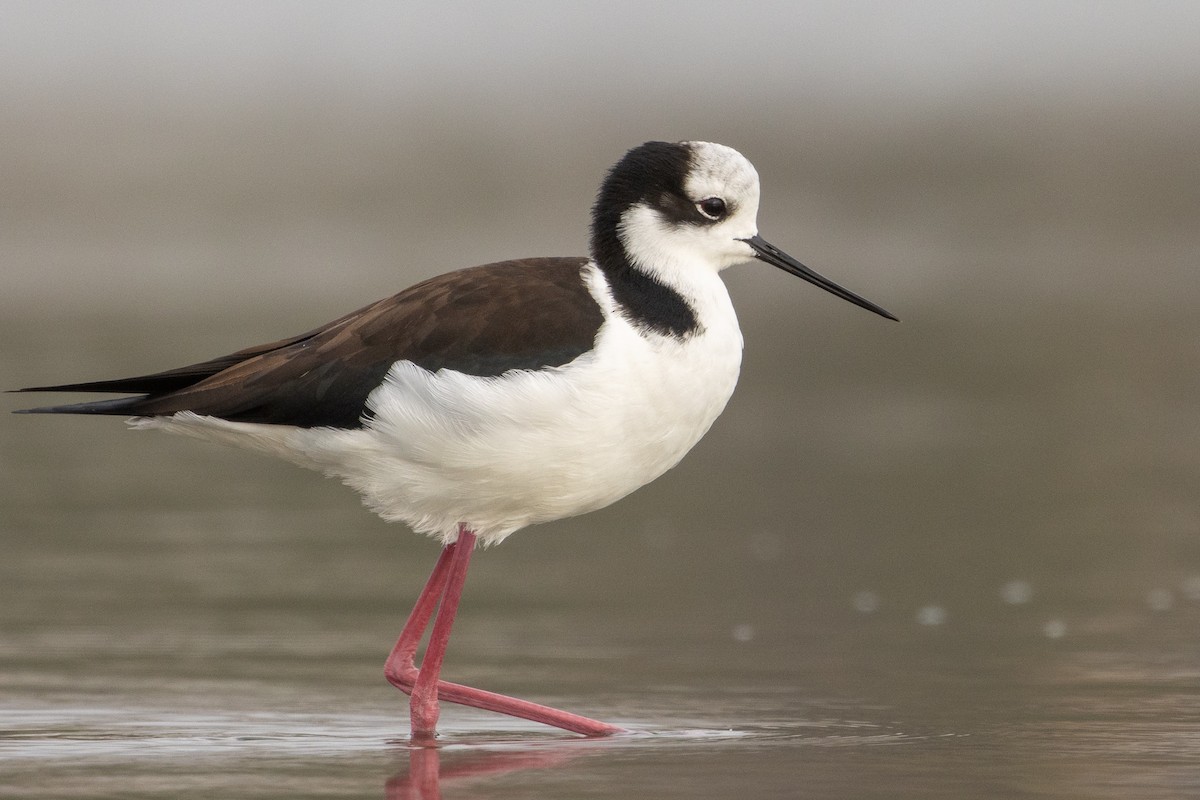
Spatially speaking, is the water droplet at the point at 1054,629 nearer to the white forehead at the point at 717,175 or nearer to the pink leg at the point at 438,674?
the pink leg at the point at 438,674

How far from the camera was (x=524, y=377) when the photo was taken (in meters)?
7.00

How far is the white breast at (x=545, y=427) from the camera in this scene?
22.9 ft

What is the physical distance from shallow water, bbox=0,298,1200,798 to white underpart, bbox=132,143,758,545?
78 centimetres

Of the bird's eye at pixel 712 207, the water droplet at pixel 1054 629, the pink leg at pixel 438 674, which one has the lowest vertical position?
the pink leg at pixel 438 674

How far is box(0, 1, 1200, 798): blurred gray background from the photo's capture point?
746 centimetres

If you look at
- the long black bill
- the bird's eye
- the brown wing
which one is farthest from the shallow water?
the bird's eye

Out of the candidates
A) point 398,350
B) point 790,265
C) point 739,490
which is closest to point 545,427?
point 398,350

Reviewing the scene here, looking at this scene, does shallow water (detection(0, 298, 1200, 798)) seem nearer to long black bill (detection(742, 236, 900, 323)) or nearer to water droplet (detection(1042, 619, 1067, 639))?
water droplet (detection(1042, 619, 1067, 639))

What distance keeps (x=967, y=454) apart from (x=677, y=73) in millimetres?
34120

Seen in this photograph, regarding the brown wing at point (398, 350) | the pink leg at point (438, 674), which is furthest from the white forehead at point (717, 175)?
the pink leg at point (438, 674)

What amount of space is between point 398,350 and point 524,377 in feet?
1.59

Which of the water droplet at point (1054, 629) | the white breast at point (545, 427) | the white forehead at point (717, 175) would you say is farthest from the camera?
the water droplet at point (1054, 629)

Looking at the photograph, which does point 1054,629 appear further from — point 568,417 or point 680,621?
point 568,417

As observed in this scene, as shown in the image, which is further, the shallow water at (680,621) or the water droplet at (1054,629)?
the water droplet at (1054,629)
